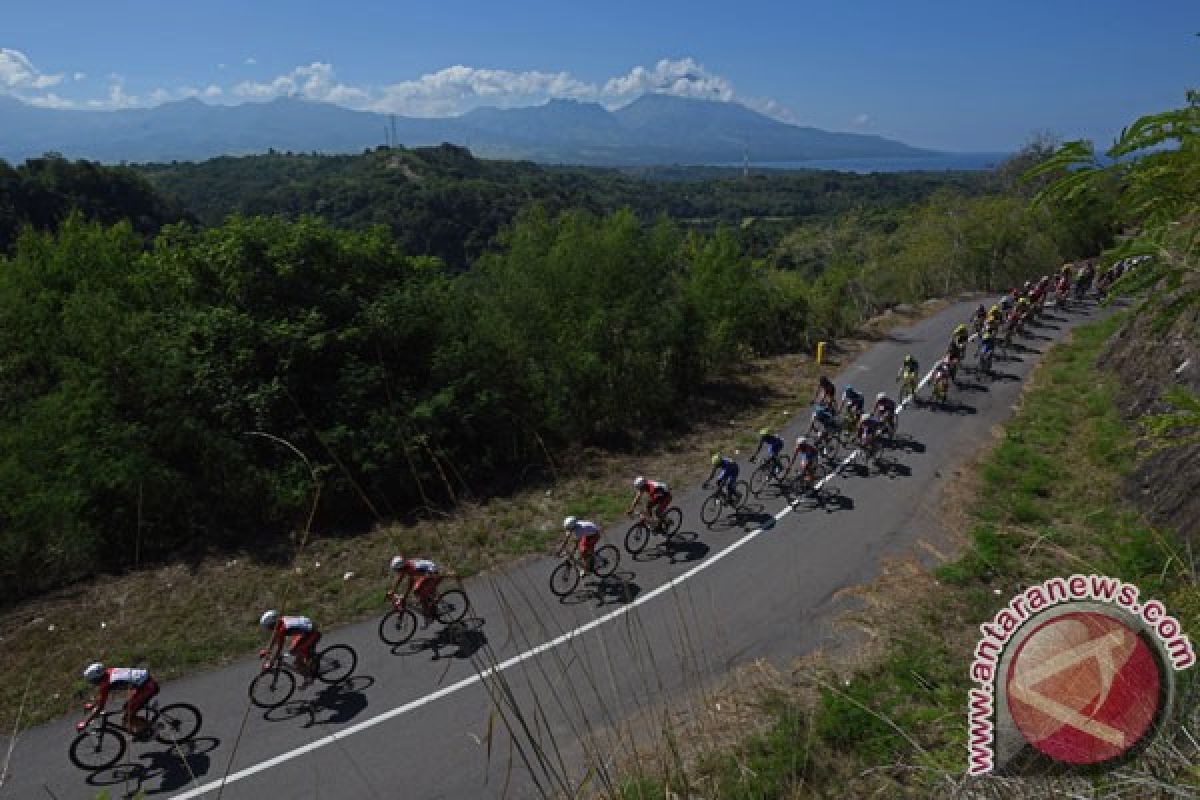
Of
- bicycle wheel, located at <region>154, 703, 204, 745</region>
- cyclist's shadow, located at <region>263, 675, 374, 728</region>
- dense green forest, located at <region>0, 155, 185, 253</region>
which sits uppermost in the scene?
dense green forest, located at <region>0, 155, 185, 253</region>

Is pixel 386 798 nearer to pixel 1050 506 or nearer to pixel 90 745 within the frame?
pixel 90 745

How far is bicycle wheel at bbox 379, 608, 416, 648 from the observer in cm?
1197

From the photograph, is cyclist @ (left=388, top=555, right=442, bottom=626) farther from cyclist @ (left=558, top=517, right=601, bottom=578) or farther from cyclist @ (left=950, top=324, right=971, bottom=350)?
cyclist @ (left=950, top=324, right=971, bottom=350)

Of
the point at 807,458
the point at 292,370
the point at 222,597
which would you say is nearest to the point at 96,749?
the point at 222,597

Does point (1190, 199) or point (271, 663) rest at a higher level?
point (1190, 199)

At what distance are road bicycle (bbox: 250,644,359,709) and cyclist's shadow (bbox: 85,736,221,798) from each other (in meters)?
0.93

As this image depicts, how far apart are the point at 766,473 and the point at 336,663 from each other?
10616mm

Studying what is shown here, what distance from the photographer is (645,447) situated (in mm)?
→ 21312

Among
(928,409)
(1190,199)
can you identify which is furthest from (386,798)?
(928,409)

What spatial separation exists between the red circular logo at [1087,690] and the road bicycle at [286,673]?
10.4 meters

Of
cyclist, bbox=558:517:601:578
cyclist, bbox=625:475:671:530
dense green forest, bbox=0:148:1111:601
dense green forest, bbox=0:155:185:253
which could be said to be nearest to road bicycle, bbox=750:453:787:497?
cyclist, bbox=625:475:671:530

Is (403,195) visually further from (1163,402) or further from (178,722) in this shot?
(1163,402)

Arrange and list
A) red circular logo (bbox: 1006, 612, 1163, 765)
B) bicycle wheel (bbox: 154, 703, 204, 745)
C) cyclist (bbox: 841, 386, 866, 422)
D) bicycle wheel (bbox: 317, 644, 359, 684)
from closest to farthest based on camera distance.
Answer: red circular logo (bbox: 1006, 612, 1163, 765)
bicycle wheel (bbox: 154, 703, 204, 745)
bicycle wheel (bbox: 317, 644, 359, 684)
cyclist (bbox: 841, 386, 866, 422)

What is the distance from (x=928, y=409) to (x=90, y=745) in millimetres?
22536
